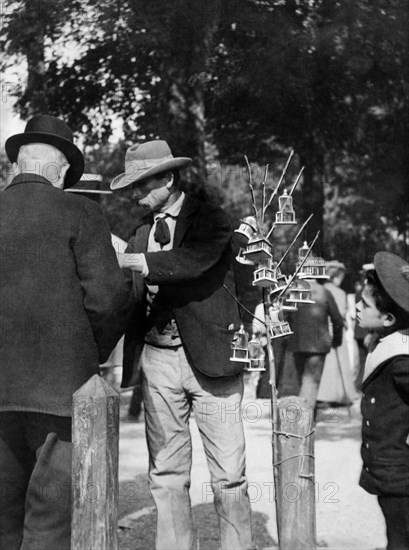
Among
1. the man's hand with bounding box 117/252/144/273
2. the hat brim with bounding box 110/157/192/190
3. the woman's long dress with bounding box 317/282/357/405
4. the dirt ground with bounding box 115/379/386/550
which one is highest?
the hat brim with bounding box 110/157/192/190

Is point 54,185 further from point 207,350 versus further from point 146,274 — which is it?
point 207,350

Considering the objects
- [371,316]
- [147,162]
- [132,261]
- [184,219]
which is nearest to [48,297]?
[132,261]

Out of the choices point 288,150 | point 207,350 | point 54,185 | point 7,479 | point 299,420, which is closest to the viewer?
point 299,420

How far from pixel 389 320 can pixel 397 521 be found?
85 centimetres

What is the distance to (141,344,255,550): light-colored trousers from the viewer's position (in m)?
4.45

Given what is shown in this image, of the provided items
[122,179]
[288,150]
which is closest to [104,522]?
[122,179]

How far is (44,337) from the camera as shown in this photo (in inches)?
151

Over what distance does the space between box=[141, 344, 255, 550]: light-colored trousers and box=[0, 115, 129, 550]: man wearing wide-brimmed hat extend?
2.17 feet

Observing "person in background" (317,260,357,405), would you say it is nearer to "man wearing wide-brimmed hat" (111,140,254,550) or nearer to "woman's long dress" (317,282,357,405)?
"woman's long dress" (317,282,357,405)

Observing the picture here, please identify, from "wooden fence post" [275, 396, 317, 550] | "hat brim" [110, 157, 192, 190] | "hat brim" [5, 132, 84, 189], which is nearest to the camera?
"wooden fence post" [275, 396, 317, 550]

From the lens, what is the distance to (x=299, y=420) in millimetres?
3596

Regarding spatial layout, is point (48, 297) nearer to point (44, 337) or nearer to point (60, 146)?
point (44, 337)

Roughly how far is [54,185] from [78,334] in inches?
25.7

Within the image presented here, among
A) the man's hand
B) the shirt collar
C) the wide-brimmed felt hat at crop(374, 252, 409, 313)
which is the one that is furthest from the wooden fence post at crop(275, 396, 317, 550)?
the shirt collar
